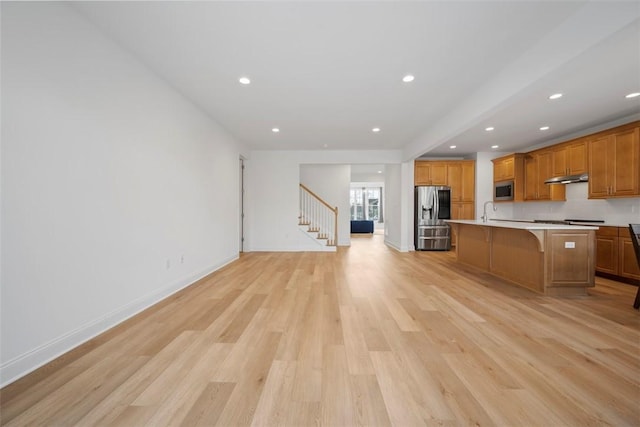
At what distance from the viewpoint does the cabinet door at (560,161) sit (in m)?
4.97

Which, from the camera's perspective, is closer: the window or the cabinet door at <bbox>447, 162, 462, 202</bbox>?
the cabinet door at <bbox>447, 162, 462, 202</bbox>

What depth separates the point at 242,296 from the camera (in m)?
3.22

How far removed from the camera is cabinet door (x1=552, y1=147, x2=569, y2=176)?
196 inches

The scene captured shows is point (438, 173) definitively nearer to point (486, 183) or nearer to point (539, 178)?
point (486, 183)

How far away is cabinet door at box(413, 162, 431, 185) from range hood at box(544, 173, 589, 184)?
98.2 inches

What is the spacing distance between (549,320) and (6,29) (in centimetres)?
489

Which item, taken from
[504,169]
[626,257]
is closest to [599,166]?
[626,257]

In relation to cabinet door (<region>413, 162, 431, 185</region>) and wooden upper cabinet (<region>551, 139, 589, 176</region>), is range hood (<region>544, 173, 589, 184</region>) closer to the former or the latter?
wooden upper cabinet (<region>551, 139, 589, 176</region>)

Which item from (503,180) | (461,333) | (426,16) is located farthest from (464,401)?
(503,180)

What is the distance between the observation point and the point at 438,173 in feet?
23.0

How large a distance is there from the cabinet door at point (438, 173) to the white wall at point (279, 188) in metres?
1.09

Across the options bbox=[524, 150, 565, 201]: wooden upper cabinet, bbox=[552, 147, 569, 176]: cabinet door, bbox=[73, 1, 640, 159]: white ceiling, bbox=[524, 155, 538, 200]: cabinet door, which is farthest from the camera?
bbox=[524, 155, 538, 200]: cabinet door

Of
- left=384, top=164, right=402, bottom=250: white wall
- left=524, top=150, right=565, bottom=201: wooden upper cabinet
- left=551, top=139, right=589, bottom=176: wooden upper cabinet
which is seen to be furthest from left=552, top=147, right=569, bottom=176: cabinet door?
left=384, top=164, right=402, bottom=250: white wall

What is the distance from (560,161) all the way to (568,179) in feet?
1.63
